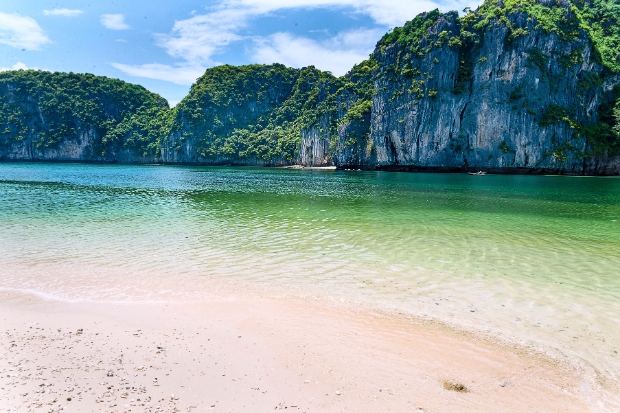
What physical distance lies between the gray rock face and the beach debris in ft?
226

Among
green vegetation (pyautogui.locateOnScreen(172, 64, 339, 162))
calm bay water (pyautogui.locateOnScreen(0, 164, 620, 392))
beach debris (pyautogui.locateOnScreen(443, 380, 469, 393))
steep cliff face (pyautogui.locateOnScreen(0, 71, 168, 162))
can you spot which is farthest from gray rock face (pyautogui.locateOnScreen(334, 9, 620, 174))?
steep cliff face (pyautogui.locateOnScreen(0, 71, 168, 162))

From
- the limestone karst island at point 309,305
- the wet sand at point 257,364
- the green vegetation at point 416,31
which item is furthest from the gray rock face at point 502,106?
the wet sand at point 257,364

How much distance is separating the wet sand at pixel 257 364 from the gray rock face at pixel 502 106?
2676 inches

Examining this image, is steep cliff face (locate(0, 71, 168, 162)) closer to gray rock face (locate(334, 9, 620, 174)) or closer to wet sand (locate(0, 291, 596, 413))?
gray rock face (locate(334, 9, 620, 174))

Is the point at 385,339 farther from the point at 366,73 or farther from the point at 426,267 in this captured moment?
the point at 366,73

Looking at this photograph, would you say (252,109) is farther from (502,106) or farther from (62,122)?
(502,106)

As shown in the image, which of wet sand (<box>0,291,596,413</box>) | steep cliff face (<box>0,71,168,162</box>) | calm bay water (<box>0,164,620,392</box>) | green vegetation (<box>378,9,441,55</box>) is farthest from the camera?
steep cliff face (<box>0,71,168,162</box>)

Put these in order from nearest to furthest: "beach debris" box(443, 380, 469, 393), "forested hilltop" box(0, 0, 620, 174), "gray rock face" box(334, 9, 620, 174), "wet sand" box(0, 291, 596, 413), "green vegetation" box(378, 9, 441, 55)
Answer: "wet sand" box(0, 291, 596, 413), "beach debris" box(443, 380, 469, 393), "gray rock face" box(334, 9, 620, 174), "forested hilltop" box(0, 0, 620, 174), "green vegetation" box(378, 9, 441, 55)

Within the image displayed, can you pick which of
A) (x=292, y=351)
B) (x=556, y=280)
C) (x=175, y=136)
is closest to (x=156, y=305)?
(x=292, y=351)

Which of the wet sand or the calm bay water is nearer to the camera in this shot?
the wet sand

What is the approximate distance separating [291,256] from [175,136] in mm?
113240

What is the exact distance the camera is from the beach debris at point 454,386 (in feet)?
14.2

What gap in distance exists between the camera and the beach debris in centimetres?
434

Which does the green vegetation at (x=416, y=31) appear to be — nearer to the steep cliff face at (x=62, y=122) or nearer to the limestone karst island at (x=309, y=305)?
the limestone karst island at (x=309, y=305)
